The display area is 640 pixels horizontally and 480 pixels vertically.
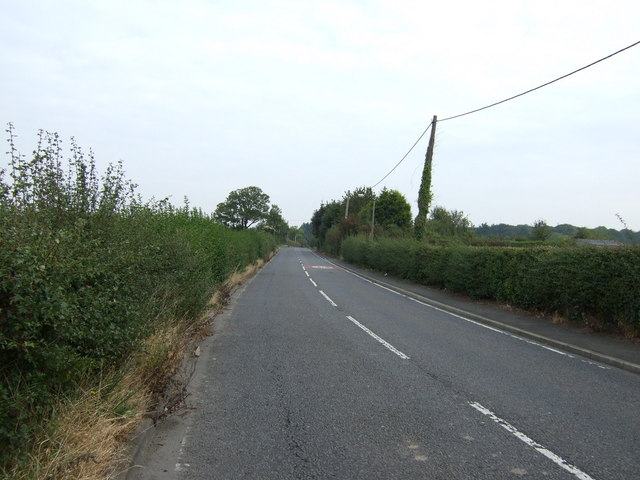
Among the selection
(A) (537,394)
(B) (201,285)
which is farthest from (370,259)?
(A) (537,394)

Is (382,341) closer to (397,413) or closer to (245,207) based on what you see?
(397,413)

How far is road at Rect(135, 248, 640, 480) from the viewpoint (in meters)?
4.15

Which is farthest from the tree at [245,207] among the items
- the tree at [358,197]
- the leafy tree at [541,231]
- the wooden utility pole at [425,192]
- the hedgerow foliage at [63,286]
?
the hedgerow foliage at [63,286]

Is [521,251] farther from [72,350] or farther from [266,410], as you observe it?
[72,350]

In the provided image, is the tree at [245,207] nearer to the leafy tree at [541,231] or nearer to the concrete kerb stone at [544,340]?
the leafy tree at [541,231]

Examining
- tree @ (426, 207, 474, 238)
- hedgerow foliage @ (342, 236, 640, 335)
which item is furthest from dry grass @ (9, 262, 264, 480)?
tree @ (426, 207, 474, 238)

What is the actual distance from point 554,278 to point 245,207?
344 feet

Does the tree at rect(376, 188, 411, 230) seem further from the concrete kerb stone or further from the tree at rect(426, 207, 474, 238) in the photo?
the concrete kerb stone

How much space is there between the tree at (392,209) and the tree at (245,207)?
56.2 meters

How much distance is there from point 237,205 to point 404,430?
110973 millimetres

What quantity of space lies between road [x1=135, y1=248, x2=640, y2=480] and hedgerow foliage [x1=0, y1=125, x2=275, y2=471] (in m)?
1.07

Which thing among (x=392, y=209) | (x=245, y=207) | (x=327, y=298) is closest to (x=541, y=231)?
(x=392, y=209)

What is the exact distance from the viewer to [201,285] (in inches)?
380

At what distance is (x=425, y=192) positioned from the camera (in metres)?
26.2
